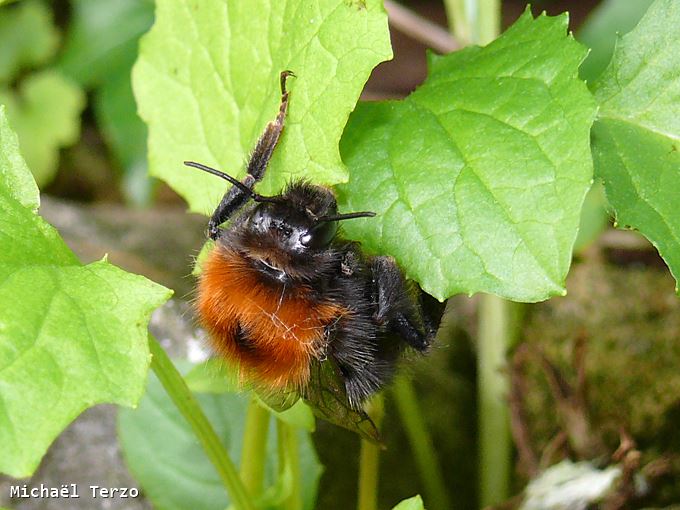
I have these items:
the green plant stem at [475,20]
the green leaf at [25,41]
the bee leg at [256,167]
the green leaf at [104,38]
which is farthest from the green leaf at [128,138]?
the bee leg at [256,167]

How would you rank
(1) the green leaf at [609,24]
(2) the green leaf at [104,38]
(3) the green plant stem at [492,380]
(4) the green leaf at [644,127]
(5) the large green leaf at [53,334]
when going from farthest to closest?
1. (2) the green leaf at [104,38]
2. (1) the green leaf at [609,24]
3. (3) the green plant stem at [492,380]
4. (4) the green leaf at [644,127]
5. (5) the large green leaf at [53,334]

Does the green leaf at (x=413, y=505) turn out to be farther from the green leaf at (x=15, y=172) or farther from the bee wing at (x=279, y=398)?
the green leaf at (x=15, y=172)

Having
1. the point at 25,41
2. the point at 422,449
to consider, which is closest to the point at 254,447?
the point at 422,449

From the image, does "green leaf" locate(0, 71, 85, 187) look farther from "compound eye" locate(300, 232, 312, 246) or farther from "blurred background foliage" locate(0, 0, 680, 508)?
"compound eye" locate(300, 232, 312, 246)

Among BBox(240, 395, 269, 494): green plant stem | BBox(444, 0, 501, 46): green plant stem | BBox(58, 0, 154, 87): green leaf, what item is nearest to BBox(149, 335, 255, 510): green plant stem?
BBox(240, 395, 269, 494): green plant stem

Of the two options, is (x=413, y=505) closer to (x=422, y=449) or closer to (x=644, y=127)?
(x=644, y=127)
